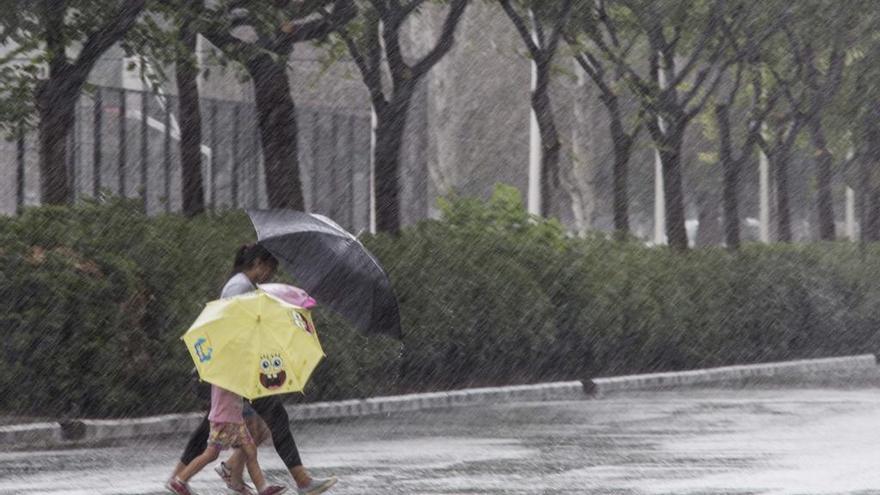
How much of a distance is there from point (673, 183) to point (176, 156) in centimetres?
793

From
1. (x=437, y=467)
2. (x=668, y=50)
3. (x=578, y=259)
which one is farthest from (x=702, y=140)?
(x=437, y=467)

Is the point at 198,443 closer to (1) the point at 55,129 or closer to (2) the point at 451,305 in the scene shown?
(1) the point at 55,129

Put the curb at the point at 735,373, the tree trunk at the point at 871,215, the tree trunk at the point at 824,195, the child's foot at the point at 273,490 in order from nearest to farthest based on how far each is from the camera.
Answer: the child's foot at the point at 273,490 → the curb at the point at 735,373 → the tree trunk at the point at 824,195 → the tree trunk at the point at 871,215

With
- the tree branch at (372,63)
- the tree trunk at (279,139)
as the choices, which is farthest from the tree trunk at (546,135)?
the tree trunk at (279,139)

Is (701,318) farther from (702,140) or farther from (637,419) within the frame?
(702,140)

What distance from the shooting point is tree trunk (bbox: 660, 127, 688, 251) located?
33.8 m

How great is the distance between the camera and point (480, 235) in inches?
1029

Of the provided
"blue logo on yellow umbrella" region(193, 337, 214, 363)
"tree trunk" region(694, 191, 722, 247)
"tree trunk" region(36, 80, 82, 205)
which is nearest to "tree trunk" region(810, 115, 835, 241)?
"tree trunk" region(36, 80, 82, 205)

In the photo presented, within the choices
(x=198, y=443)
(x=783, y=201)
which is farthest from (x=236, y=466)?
(x=783, y=201)

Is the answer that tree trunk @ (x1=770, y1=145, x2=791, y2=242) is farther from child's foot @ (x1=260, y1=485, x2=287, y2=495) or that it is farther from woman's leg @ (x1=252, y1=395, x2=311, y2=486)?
child's foot @ (x1=260, y1=485, x2=287, y2=495)

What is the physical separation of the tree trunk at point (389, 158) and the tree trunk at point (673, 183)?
689 centimetres

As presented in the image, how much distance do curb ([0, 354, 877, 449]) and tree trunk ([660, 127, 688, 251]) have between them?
299 cm

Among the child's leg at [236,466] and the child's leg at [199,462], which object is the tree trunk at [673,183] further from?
the child's leg at [199,462]

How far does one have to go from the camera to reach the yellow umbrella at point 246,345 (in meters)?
12.2
